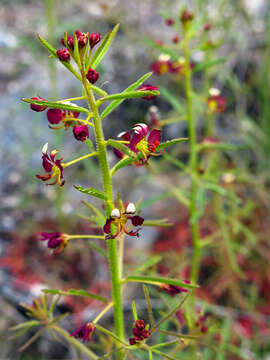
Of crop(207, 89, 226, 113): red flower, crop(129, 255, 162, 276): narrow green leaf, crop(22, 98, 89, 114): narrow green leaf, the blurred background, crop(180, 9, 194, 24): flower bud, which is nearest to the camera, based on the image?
crop(22, 98, 89, 114): narrow green leaf

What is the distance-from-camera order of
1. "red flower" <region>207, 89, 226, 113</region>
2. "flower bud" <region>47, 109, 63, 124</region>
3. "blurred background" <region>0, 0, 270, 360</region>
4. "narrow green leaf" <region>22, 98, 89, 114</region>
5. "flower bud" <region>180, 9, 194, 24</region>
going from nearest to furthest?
1. "narrow green leaf" <region>22, 98, 89, 114</region>
2. "flower bud" <region>47, 109, 63, 124</region>
3. "flower bud" <region>180, 9, 194, 24</region>
4. "red flower" <region>207, 89, 226, 113</region>
5. "blurred background" <region>0, 0, 270, 360</region>

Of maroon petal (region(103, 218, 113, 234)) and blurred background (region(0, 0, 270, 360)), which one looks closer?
maroon petal (region(103, 218, 113, 234))

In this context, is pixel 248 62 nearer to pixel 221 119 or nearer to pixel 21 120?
pixel 221 119

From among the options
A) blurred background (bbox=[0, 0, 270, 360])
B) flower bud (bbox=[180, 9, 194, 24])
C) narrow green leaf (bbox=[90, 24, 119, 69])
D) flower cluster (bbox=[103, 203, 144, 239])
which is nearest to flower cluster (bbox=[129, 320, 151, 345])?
flower cluster (bbox=[103, 203, 144, 239])

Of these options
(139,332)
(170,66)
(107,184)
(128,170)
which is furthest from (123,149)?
(128,170)

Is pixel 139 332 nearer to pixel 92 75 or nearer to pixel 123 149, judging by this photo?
pixel 123 149

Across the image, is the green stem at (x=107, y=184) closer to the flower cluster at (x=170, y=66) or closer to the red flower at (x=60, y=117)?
the red flower at (x=60, y=117)

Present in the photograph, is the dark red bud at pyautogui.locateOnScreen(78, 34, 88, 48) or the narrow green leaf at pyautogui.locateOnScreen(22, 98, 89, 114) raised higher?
the dark red bud at pyautogui.locateOnScreen(78, 34, 88, 48)

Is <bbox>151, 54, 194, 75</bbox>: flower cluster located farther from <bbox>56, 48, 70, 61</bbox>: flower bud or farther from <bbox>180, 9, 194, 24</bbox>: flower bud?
<bbox>56, 48, 70, 61</bbox>: flower bud
